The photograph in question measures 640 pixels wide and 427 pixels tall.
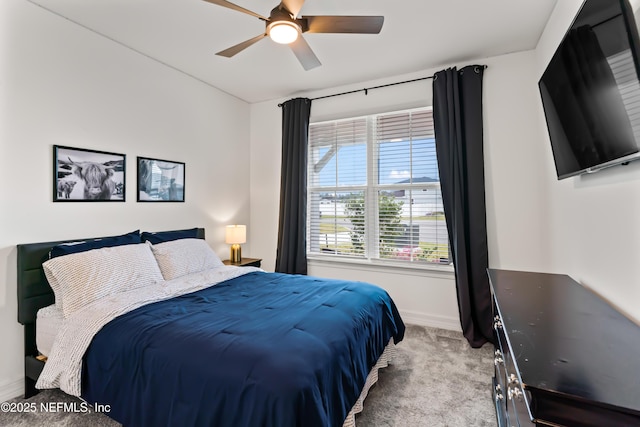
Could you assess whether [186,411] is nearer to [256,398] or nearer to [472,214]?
[256,398]

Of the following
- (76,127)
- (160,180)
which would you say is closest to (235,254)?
(160,180)

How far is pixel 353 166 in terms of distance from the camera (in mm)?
3887

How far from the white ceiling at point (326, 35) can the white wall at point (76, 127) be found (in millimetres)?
200

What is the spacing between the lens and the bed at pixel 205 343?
1.27 m

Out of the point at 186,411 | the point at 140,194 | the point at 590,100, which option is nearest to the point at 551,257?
the point at 590,100

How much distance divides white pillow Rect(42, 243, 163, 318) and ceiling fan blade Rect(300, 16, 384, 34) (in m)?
2.15

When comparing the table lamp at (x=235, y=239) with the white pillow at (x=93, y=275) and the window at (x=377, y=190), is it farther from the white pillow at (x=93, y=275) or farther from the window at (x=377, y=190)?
the white pillow at (x=93, y=275)

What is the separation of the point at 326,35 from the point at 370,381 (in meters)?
2.81

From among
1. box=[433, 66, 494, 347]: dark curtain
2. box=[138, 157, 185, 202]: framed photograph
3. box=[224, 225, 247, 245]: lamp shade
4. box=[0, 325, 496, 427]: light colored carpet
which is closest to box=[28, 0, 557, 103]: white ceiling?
box=[433, 66, 494, 347]: dark curtain

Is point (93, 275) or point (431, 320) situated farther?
point (431, 320)

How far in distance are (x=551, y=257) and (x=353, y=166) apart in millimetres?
2238

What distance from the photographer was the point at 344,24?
6.34 ft

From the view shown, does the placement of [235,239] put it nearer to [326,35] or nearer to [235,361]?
[326,35]

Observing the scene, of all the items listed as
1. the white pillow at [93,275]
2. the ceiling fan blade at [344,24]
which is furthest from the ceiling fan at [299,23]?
the white pillow at [93,275]
